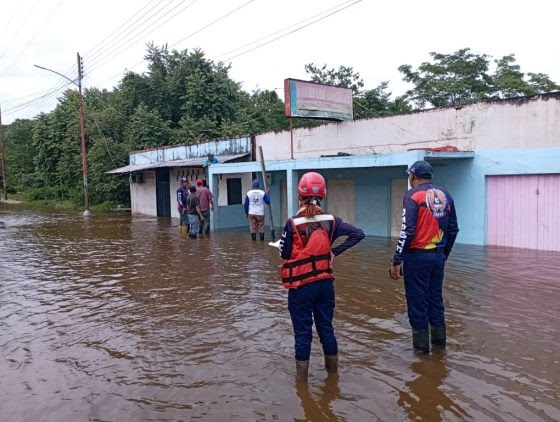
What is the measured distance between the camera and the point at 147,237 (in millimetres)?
14570

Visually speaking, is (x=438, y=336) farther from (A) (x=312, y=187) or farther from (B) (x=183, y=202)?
(B) (x=183, y=202)

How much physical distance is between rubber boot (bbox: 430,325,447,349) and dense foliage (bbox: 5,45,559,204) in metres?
21.8

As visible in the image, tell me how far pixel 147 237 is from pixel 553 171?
1048 cm

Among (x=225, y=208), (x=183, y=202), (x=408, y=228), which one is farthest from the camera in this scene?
(x=225, y=208)

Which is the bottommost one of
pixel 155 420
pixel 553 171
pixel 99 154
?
pixel 155 420

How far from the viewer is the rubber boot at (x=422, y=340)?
446cm

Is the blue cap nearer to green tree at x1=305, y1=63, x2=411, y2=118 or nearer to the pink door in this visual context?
the pink door

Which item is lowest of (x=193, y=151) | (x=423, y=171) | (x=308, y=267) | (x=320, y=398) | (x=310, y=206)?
(x=320, y=398)

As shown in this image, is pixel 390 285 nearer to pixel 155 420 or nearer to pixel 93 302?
pixel 93 302

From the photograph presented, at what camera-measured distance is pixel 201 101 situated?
27.2 metres

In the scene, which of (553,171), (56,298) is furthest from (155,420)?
(553,171)

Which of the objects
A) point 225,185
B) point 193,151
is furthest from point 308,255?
point 193,151

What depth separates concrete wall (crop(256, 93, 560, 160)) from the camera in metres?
10.0

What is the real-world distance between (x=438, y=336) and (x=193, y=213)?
31.1ft
